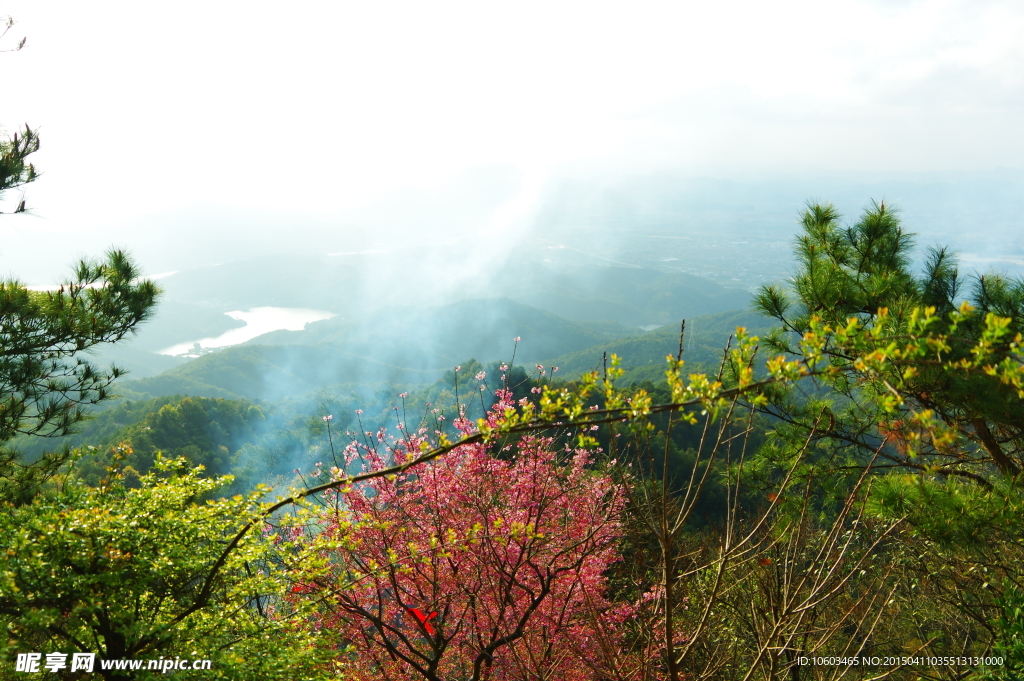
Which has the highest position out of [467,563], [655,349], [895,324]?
[895,324]

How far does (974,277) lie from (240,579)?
5368 millimetres

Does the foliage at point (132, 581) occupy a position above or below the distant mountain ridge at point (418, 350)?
above

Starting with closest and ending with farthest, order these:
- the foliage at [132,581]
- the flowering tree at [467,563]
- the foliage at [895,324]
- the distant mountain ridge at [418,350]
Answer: the foliage at [132,581] → the foliage at [895,324] → the flowering tree at [467,563] → the distant mountain ridge at [418,350]

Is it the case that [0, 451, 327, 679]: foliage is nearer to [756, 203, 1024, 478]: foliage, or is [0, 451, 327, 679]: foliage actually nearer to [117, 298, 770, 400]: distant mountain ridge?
[756, 203, 1024, 478]: foliage

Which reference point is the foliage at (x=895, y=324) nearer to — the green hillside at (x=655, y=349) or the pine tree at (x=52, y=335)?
the pine tree at (x=52, y=335)

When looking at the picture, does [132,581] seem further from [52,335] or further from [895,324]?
[52,335]

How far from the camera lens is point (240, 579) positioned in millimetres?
2811

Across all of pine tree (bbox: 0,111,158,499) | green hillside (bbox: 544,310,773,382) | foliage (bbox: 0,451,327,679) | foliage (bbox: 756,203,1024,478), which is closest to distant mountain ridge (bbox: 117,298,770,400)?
green hillside (bbox: 544,310,773,382)

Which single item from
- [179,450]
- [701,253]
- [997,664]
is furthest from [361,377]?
[701,253]

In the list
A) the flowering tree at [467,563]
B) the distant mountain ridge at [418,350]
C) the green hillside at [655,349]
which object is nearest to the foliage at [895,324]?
the flowering tree at [467,563]

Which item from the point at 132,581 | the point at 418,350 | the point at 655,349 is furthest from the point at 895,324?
the point at 418,350

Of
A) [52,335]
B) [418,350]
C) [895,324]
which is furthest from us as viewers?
[418,350]

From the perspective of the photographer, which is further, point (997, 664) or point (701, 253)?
point (701, 253)

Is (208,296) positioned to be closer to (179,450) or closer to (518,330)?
(518,330)
